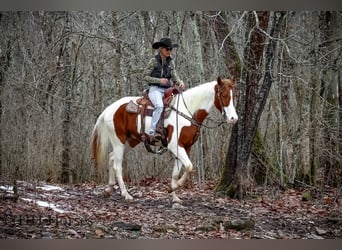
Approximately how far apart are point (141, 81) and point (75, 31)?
72 centimetres

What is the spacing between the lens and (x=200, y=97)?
533cm

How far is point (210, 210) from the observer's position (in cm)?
530

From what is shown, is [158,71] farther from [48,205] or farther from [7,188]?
[7,188]

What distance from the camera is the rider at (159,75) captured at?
211 inches

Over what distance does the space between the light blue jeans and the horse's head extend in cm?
48

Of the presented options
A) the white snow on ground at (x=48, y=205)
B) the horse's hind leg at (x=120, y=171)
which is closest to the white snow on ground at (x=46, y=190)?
the white snow on ground at (x=48, y=205)

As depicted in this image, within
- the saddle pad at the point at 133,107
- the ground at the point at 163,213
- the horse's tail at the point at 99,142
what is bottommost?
the ground at the point at 163,213

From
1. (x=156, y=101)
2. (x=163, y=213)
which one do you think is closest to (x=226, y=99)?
(x=156, y=101)

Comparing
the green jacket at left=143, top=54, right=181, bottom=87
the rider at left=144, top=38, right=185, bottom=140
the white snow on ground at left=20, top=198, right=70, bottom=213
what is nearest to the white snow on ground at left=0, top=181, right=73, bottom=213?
the white snow on ground at left=20, top=198, right=70, bottom=213

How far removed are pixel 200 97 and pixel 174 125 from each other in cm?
33

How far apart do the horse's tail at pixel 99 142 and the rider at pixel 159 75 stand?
1.35 feet

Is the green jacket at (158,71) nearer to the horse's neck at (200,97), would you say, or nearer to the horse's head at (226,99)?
the horse's neck at (200,97)

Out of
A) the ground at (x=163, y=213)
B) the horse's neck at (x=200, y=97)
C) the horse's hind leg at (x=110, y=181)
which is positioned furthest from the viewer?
the horse's hind leg at (x=110, y=181)
